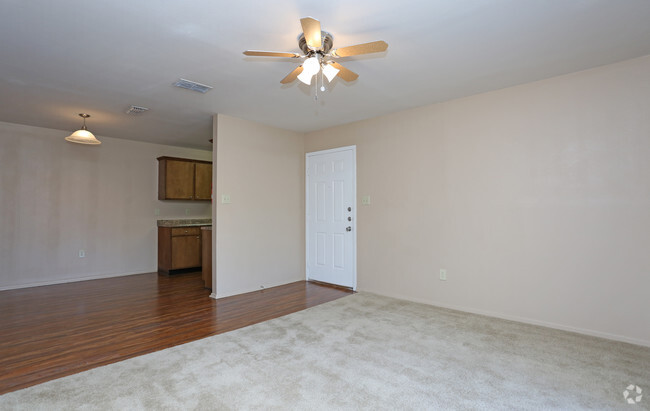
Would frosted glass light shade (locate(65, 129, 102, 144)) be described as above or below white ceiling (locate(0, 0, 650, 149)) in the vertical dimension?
below

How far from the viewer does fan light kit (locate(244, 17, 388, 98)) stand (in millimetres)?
1971

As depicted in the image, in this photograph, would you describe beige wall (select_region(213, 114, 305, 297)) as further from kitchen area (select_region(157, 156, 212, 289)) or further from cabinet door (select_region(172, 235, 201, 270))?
cabinet door (select_region(172, 235, 201, 270))

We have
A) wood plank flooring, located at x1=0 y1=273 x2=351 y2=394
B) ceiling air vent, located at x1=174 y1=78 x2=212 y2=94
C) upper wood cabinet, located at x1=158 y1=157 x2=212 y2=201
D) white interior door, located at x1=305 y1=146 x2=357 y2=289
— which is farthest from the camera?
upper wood cabinet, located at x1=158 y1=157 x2=212 y2=201

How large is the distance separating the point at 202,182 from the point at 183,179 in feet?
1.29

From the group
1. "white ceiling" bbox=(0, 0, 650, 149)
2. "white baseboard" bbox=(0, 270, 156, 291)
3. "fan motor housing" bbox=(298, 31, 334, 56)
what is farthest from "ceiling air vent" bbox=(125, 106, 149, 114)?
"white baseboard" bbox=(0, 270, 156, 291)

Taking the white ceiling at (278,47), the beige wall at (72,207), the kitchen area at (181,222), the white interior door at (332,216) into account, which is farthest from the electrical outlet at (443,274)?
the beige wall at (72,207)

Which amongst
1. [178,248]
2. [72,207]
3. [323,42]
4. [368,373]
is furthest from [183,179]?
[368,373]

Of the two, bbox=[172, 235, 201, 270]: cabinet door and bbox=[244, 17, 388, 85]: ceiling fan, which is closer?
bbox=[244, 17, 388, 85]: ceiling fan

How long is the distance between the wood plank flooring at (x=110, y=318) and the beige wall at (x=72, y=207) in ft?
1.43

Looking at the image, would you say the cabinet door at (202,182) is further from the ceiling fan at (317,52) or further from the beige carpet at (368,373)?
the ceiling fan at (317,52)

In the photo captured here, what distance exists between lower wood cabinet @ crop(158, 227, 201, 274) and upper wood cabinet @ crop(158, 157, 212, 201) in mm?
706

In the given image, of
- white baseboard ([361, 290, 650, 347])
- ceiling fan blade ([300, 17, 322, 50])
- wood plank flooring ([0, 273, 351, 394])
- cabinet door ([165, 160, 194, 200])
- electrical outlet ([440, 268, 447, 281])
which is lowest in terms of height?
wood plank flooring ([0, 273, 351, 394])

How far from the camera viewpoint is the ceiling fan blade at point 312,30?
6.02ft

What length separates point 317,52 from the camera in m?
2.29
